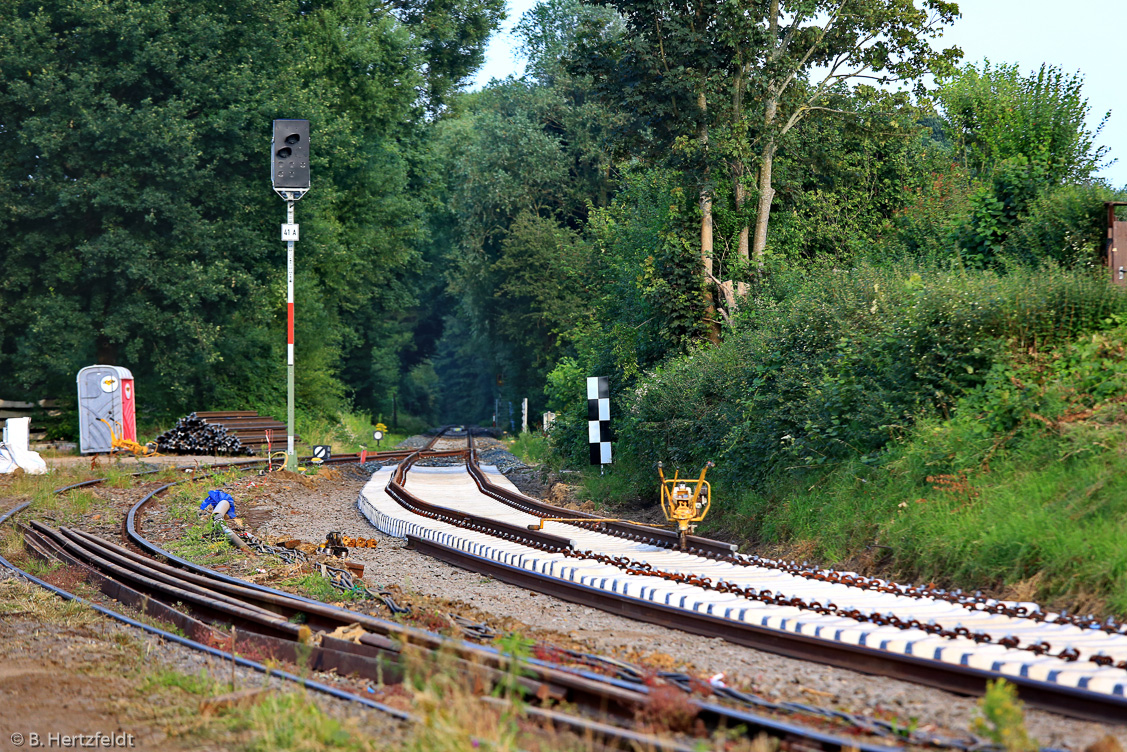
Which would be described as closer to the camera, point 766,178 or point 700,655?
point 700,655

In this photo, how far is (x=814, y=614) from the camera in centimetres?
721

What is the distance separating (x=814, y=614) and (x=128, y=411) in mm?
25481

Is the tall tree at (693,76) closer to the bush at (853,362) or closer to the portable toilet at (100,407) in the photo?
the bush at (853,362)

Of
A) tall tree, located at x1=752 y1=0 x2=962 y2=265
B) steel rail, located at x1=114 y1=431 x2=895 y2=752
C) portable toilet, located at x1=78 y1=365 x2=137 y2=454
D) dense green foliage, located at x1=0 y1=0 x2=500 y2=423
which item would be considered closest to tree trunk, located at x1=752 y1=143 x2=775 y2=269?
tall tree, located at x1=752 y1=0 x2=962 y2=265

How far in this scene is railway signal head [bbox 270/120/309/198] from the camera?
21.6 metres

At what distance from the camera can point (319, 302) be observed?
40.8m

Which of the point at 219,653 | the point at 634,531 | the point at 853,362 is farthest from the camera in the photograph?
the point at 634,531

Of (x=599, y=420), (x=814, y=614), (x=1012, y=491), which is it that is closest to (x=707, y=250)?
(x=599, y=420)

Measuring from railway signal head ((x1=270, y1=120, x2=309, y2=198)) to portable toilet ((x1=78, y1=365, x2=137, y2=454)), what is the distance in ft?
32.1

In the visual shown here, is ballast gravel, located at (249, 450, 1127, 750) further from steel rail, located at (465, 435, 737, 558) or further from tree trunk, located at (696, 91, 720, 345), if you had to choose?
tree trunk, located at (696, 91, 720, 345)

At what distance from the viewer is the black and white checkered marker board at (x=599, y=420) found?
60.0 ft

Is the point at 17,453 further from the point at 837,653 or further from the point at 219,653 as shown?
the point at 837,653

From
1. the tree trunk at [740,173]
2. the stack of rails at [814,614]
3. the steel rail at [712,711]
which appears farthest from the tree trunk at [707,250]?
the steel rail at [712,711]

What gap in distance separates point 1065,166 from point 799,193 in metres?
6.86
